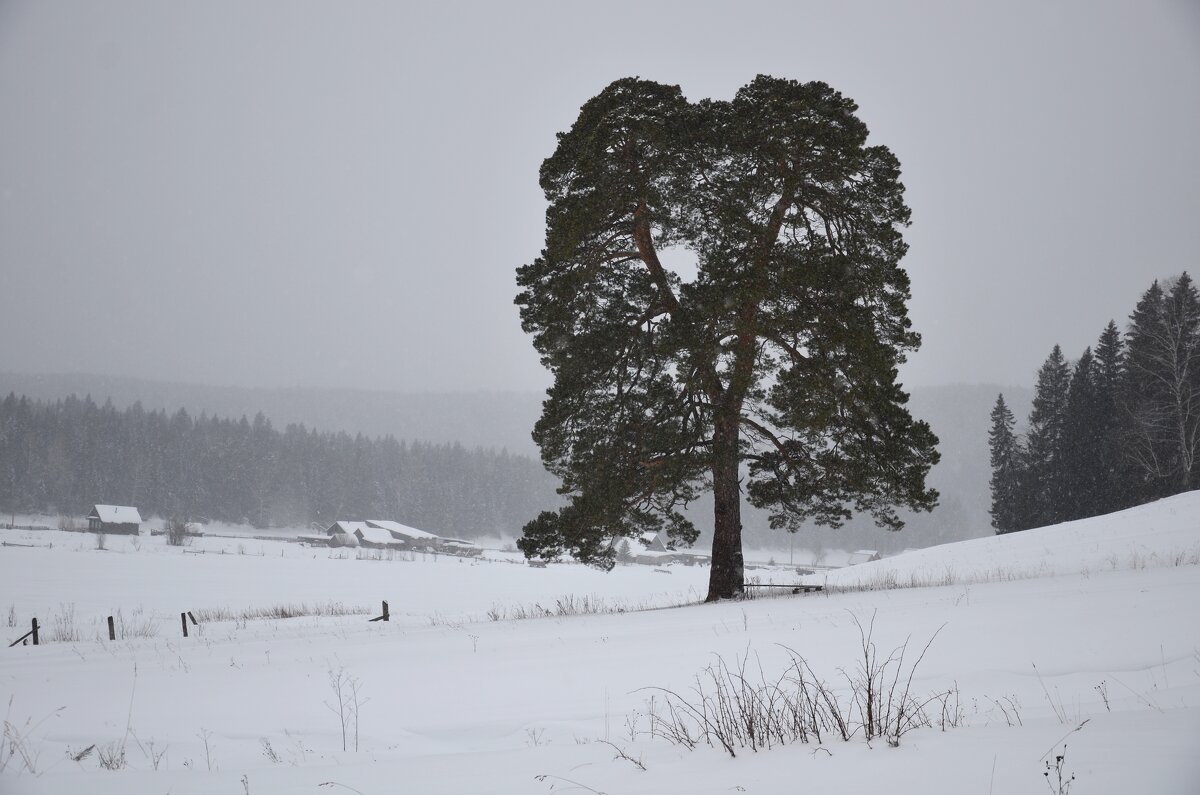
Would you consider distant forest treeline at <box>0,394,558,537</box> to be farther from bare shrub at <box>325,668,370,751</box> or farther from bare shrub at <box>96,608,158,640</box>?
bare shrub at <box>325,668,370,751</box>

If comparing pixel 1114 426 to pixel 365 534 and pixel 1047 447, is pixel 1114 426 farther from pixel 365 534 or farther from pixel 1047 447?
pixel 365 534

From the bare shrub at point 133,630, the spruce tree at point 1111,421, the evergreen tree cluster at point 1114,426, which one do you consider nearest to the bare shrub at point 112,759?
the bare shrub at point 133,630

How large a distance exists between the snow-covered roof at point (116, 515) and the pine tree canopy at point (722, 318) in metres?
87.8

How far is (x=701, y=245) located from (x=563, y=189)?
3414mm

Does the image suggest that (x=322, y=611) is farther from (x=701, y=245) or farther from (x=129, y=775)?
(x=129, y=775)

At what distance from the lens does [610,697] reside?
24.2 ft

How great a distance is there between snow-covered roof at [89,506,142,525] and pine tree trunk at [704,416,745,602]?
90.3 metres

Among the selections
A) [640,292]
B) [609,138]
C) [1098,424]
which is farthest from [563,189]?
[1098,424]

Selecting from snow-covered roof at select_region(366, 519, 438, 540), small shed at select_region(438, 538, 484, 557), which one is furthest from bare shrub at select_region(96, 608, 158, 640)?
snow-covered roof at select_region(366, 519, 438, 540)

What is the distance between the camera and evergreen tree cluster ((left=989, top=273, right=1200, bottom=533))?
Answer: 3231 centimetres

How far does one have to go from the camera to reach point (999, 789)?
136 inches

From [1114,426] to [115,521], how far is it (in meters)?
99.1

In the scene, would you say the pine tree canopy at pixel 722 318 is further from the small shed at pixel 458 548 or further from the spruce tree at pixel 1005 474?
the small shed at pixel 458 548

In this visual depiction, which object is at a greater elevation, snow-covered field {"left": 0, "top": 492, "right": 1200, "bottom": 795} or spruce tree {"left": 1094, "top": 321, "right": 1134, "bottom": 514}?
spruce tree {"left": 1094, "top": 321, "right": 1134, "bottom": 514}
